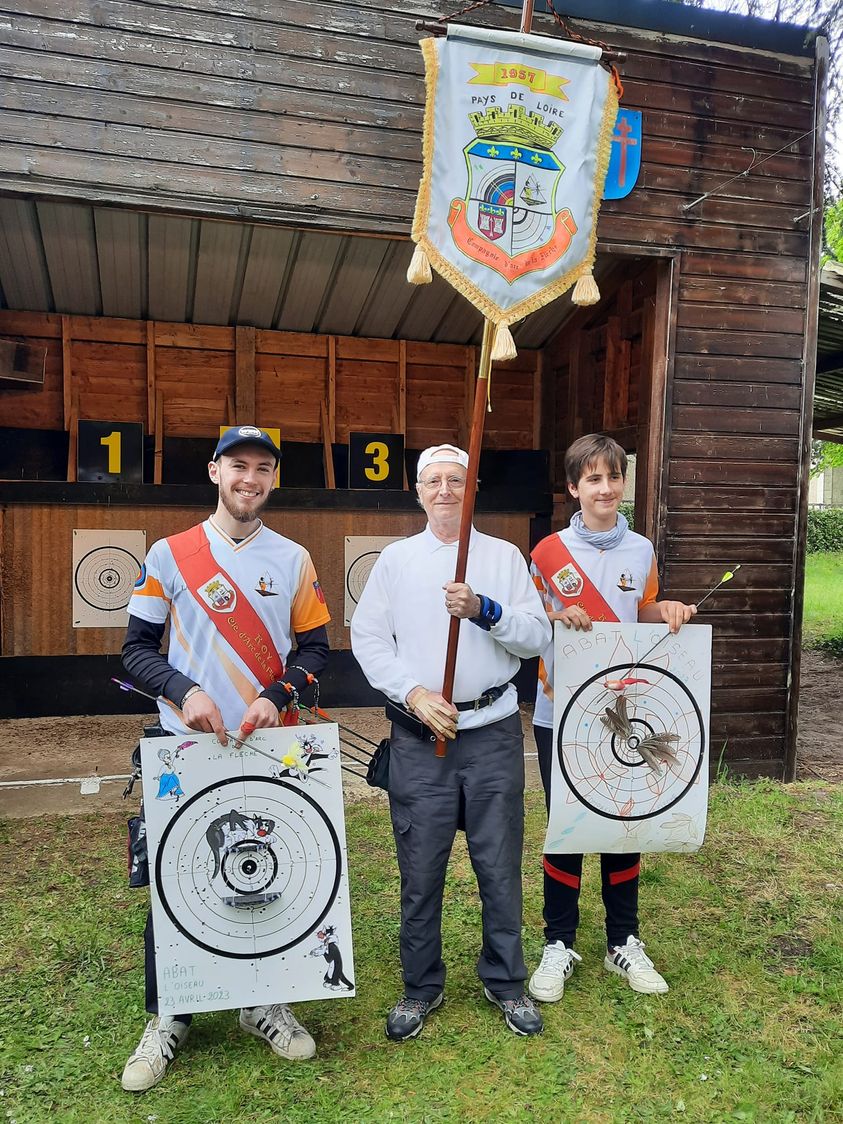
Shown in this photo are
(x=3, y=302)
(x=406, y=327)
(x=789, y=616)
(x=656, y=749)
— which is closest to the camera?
(x=656, y=749)

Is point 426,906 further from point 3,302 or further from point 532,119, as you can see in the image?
point 3,302

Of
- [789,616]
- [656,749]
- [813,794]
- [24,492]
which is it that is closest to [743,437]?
[789,616]

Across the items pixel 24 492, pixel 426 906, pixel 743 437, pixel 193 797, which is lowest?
pixel 426 906

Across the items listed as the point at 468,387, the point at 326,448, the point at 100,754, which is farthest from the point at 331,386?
the point at 100,754

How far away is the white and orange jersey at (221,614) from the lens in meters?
2.15

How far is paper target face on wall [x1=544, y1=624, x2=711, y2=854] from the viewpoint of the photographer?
243 centimetres

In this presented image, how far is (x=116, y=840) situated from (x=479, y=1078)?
217 centimetres

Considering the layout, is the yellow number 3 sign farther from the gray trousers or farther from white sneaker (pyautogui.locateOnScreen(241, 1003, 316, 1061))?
white sneaker (pyautogui.locateOnScreen(241, 1003, 316, 1061))

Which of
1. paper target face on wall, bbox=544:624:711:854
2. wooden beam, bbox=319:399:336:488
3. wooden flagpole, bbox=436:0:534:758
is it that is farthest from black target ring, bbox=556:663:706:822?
wooden beam, bbox=319:399:336:488

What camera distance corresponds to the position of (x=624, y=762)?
2.49 m

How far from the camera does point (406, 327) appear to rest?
6281mm

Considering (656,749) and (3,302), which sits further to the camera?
(3,302)

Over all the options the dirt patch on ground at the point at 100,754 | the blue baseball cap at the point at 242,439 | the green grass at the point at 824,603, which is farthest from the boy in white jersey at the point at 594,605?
the green grass at the point at 824,603

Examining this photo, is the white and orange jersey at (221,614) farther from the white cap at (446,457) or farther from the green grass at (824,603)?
the green grass at (824,603)
